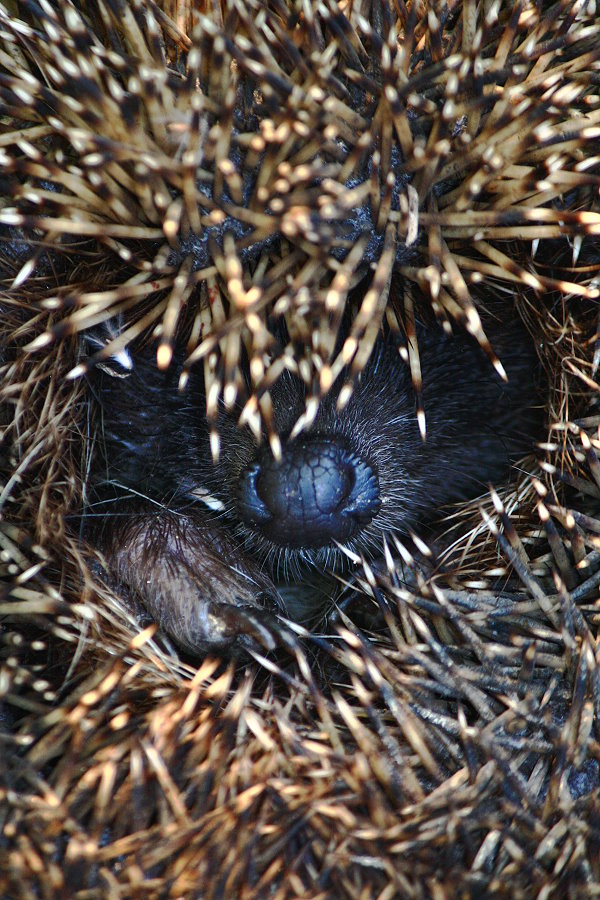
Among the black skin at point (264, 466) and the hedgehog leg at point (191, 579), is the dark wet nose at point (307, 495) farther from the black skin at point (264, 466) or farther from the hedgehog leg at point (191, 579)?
the hedgehog leg at point (191, 579)

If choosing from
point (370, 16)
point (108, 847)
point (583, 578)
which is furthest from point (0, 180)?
point (583, 578)

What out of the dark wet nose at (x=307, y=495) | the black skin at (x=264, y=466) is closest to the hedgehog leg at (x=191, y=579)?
the black skin at (x=264, y=466)

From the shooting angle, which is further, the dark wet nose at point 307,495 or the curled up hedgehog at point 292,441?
the dark wet nose at point 307,495

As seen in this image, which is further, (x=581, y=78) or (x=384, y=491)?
(x=384, y=491)

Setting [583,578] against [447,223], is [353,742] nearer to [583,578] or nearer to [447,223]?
[583,578]

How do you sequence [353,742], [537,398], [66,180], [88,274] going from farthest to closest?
[537,398] < [88,274] < [353,742] < [66,180]

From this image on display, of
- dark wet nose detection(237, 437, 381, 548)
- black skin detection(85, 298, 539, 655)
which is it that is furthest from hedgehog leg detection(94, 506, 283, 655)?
dark wet nose detection(237, 437, 381, 548)
